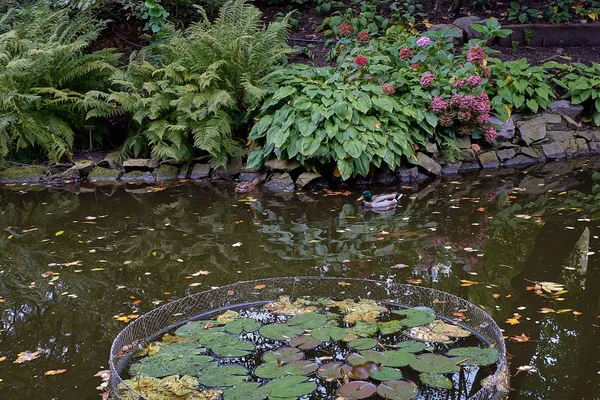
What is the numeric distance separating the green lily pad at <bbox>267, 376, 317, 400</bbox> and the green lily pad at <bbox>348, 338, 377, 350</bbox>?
43 cm

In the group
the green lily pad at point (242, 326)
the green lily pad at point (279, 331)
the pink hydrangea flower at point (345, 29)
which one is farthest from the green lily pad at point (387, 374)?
the pink hydrangea flower at point (345, 29)

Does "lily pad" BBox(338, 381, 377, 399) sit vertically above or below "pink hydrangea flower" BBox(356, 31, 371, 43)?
below

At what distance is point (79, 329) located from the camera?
4.49 meters

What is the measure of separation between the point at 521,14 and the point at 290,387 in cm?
917

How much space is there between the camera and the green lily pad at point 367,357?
3630 mm

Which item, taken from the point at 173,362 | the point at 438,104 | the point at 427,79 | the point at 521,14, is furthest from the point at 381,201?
the point at 521,14

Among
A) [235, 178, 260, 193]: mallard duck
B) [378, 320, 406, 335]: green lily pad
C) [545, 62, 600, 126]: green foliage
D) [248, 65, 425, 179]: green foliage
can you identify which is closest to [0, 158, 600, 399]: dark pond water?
[235, 178, 260, 193]: mallard duck

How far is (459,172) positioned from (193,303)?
494 cm

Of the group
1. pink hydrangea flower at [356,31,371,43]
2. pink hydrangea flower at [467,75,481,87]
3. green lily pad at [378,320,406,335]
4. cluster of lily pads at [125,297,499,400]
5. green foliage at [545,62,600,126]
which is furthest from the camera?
pink hydrangea flower at [356,31,371,43]

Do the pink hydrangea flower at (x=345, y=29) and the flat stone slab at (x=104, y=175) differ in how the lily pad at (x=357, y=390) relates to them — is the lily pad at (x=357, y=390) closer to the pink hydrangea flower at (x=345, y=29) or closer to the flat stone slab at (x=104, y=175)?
the flat stone slab at (x=104, y=175)

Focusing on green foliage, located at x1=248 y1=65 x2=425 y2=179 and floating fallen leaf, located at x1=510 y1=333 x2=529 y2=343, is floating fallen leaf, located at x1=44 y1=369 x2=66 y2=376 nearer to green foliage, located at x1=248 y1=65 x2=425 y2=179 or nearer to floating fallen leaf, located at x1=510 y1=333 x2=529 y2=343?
floating fallen leaf, located at x1=510 y1=333 x2=529 y2=343

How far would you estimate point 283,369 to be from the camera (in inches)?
141

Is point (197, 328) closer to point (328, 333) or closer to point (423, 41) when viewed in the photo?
point (328, 333)

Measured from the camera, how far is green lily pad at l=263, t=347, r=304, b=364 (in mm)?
3705
